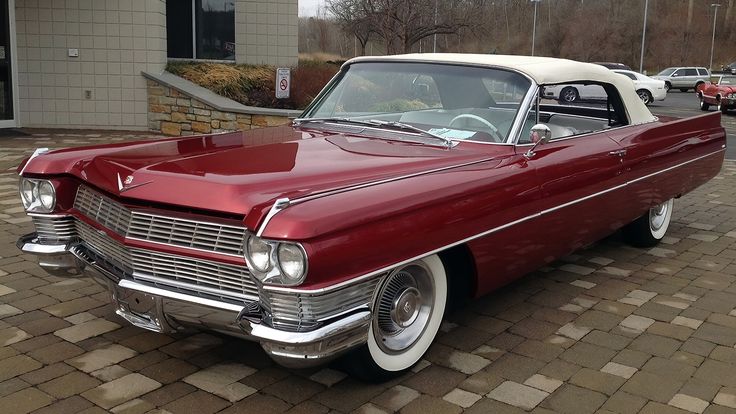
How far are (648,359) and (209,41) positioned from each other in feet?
41.9

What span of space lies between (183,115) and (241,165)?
30.6ft

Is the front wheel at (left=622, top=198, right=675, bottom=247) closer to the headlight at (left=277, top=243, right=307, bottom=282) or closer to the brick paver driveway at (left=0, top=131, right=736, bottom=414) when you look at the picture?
the brick paver driveway at (left=0, top=131, right=736, bottom=414)

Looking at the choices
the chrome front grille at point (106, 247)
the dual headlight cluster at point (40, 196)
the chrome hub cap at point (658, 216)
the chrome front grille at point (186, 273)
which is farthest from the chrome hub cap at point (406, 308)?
the chrome hub cap at point (658, 216)

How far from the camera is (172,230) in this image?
2959 millimetres

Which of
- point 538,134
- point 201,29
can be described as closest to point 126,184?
point 538,134

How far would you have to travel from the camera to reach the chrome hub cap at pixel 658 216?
19.2 feet

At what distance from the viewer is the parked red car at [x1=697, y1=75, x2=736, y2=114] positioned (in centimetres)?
2308

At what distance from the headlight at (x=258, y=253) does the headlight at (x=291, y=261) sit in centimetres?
5

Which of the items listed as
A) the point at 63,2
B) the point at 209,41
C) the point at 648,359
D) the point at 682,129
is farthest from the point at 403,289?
the point at 209,41

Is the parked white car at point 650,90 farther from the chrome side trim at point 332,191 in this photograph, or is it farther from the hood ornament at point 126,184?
the hood ornament at point 126,184

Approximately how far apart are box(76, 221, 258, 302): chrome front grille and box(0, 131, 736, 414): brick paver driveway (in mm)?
518

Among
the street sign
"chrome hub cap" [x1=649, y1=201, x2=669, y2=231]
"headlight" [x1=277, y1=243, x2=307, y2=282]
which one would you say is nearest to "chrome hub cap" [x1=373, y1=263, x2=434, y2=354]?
"headlight" [x1=277, y1=243, x2=307, y2=282]

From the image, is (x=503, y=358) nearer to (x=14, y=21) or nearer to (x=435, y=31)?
(x=14, y=21)

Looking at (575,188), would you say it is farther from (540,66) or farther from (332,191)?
(332,191)
